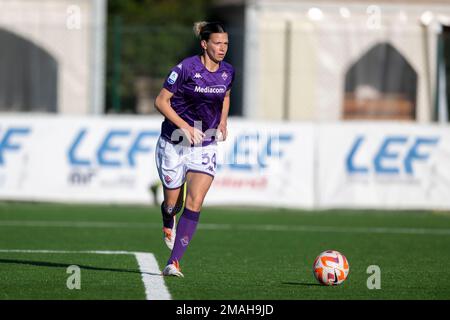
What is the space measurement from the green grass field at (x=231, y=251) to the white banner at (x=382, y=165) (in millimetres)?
323

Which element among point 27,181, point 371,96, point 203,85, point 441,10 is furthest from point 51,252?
point 441,10

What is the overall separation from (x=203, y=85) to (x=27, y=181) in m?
8.79

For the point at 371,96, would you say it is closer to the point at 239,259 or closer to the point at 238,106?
the point at 238,106

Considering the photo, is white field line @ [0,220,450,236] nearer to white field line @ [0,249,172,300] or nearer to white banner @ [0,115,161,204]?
white banner @ [0,115,161,204]

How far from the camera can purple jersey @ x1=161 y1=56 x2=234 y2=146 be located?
9234 millimetres

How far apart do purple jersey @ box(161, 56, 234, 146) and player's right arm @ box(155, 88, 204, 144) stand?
0.26ft

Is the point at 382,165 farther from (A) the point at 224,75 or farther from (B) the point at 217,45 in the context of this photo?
(B) the point at 217,45

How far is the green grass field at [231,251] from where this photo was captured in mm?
8258

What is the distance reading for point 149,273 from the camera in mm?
9305

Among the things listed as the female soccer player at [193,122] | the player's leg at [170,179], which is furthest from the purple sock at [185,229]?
the player's leg at [170,179]

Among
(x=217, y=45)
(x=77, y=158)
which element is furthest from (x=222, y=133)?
(x=77, y=158)

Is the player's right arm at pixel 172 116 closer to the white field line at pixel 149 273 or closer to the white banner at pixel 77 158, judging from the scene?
the white field line at pixel 149 273

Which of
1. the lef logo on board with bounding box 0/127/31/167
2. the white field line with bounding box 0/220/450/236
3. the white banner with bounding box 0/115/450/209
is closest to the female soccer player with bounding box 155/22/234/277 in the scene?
the white field line with bounding box 0/220/450/236

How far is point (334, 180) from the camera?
1769 centimetres
